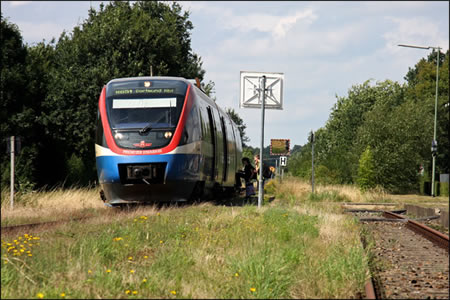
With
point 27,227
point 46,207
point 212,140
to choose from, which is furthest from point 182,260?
point 212,140

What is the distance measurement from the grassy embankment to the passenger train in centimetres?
357

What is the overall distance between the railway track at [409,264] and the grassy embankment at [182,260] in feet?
0.97

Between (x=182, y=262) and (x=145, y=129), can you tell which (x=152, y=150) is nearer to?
(x=145, y=129)

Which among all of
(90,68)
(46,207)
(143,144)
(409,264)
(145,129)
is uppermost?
(90,68)

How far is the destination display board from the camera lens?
1339 inches

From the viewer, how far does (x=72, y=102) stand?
33812mm

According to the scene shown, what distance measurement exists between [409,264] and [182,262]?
3.19 meters

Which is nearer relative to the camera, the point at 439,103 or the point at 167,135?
the point at 167,135

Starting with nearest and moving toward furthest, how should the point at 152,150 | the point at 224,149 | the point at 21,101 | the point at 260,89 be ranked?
1. the point at 152,150
2. the point at 260,89
3. the point at 224,149
4. the point at 21,101

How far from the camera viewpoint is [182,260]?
7.43 meters

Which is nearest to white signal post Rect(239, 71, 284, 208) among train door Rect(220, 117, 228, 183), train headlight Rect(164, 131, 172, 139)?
train headlight Rect(164, 131, 172, 139)

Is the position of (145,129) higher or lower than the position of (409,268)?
higher

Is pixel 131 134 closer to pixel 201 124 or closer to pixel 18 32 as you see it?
pixel 201 124

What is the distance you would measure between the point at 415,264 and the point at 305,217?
17.2ft
